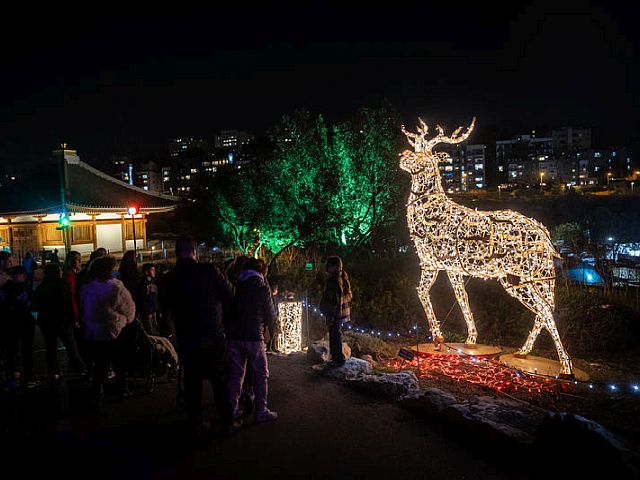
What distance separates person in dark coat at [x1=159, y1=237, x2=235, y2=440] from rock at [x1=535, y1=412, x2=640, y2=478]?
9.77 ft

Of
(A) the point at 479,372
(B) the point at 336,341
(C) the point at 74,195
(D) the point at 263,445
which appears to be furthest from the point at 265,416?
(C) the point at 74,195

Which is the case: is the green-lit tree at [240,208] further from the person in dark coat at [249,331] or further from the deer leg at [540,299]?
the person in dark coat at [249,331]

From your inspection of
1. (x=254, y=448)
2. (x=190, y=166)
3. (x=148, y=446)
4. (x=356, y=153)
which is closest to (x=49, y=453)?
(x=148, y=446)

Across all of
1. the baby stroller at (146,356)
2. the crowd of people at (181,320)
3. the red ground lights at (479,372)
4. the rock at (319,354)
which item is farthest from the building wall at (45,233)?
the red ground lights at (479,372)

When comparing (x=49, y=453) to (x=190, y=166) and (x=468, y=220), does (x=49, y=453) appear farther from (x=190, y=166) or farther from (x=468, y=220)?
(x=190, y=166)

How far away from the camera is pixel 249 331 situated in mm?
5328

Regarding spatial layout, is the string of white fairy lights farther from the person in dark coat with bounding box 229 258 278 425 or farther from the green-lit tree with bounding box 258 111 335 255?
the green-lit tree with bounding box 258 111 335 255

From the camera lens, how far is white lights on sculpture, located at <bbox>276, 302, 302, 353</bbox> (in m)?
8.95

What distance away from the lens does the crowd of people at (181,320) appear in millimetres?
4906

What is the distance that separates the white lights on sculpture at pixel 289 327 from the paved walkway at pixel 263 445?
2.56 metres

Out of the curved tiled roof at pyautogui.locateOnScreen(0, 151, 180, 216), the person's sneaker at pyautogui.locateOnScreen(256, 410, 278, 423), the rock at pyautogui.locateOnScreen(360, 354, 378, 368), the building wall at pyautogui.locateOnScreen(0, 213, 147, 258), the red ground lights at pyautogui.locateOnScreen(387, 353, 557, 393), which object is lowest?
the red ground lights at pyautogui.locateOnScreen(387, 353, 557, 393)

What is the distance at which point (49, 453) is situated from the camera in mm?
4965

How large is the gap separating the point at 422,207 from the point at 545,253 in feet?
7.35

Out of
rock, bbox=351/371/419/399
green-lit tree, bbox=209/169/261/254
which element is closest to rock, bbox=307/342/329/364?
rock, bbox=351/371/419/399
